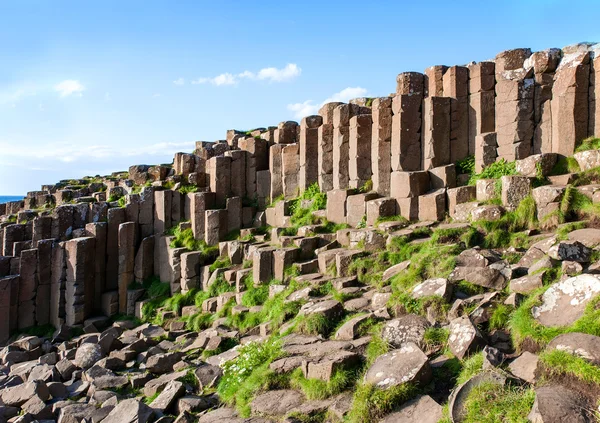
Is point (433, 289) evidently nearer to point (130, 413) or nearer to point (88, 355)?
point (130, 413)

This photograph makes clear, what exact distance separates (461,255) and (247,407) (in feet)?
15.8

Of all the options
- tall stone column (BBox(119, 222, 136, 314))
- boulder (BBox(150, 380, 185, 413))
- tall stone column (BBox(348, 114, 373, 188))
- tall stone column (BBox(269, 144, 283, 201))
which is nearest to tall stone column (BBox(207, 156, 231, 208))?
tall stone column (BBox(269, 144, 283, 201))

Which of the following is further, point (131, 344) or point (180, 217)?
point (180, 217)

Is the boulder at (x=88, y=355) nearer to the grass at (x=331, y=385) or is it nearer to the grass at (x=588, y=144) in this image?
the grass at (x=331, y=385)

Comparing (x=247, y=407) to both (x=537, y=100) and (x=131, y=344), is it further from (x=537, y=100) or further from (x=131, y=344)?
(x=537, y=100)

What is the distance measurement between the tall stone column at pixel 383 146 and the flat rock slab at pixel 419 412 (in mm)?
9083

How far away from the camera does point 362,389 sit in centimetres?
667

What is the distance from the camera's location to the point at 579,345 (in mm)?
5680

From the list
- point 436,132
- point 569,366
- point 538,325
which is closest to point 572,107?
point 436,132

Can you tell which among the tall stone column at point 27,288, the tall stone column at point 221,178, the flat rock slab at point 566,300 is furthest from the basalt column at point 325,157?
the tall stone column at point 27,288

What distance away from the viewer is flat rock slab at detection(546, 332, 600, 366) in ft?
18.0

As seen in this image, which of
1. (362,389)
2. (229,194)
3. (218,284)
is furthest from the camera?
(229,194)

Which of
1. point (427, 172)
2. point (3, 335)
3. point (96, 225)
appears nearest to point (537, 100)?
point (427, 172)

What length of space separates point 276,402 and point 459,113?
10.0 meters
